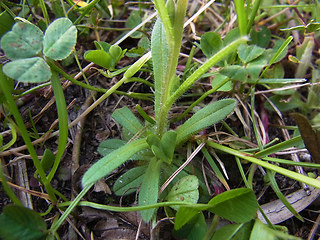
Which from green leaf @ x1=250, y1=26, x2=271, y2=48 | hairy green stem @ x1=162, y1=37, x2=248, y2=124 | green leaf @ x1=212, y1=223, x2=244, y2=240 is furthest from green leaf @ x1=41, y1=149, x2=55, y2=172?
green leaf @ x1=250, y1=26, x2=271, y2=48

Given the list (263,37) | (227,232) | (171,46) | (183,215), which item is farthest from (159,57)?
(263,37)

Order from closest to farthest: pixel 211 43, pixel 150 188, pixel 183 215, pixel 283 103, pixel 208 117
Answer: pixel 183 215
pixel 150 188
pixel 208 117
pixel 211 43
pixel 283 103

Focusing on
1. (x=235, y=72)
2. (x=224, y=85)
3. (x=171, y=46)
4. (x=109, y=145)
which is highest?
(x=171, y=46)

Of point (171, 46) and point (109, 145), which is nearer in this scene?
point (171, 46)

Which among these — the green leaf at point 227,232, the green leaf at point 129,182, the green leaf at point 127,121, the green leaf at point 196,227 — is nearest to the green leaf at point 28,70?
the green leaf at point 127,121

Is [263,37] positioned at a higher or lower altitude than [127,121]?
higher

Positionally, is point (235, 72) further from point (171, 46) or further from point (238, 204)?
point (238, 204)

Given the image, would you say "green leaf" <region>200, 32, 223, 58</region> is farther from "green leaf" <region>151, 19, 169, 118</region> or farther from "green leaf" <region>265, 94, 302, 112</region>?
"green leaf" <region>265, 94, 302, 112</region>

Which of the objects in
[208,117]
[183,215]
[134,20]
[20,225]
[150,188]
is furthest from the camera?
[134,20]
